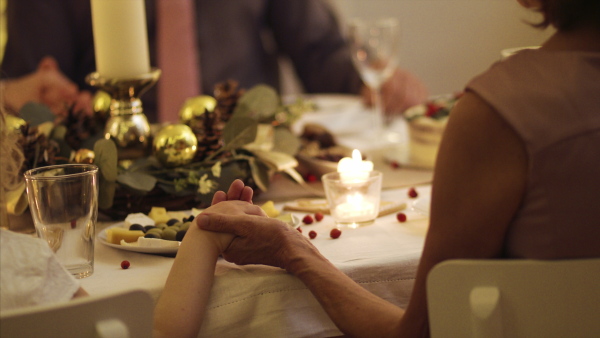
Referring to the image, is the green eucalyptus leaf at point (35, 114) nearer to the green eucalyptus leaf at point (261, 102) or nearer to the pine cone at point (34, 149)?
the pine cone at point (34, 149)

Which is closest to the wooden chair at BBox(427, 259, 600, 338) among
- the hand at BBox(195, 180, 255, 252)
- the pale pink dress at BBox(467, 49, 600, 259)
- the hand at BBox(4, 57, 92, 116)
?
the pale pink dress at BBox(467, 49, 600, 259)

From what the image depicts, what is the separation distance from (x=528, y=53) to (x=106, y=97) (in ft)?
3.01

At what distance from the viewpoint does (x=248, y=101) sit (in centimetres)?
143

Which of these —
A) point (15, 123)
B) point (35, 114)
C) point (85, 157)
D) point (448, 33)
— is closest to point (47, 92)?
point (35, 114)

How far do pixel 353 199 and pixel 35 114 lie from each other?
68cm

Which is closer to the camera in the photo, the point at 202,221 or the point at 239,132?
the point at 202,221

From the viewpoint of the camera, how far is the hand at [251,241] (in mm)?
894

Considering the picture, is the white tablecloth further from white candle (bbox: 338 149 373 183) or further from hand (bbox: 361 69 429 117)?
hand (bbox: 361 69 429 117)

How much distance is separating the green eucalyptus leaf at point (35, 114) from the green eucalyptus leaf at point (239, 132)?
1.29 ft

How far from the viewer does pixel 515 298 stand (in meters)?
0.69

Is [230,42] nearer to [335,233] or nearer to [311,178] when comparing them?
[311,178]

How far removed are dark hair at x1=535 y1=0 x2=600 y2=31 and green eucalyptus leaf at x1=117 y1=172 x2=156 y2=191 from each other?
0.67 meters

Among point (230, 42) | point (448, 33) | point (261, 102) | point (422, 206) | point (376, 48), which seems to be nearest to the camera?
point (422, 206)

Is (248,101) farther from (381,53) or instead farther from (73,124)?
(381,53)
